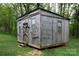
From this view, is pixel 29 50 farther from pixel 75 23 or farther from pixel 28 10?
pixel 75 23

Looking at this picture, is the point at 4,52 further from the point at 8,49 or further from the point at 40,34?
the point at 40,34

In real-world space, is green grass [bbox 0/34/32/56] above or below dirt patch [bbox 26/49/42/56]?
above

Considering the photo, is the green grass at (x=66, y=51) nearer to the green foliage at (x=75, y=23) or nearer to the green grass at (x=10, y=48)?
the green foliage at (x=75, y=23)

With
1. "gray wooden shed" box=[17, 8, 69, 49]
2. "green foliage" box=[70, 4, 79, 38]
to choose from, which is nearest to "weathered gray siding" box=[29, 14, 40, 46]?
"gray wooden shed" box=[17, 8, 69, 49]

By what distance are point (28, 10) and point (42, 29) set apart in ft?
0.85

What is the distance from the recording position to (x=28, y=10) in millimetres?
1647

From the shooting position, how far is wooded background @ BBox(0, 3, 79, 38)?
1623 millimetres

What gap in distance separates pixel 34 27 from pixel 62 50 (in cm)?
40

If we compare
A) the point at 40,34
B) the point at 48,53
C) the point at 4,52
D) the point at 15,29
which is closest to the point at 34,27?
the point at 40,34

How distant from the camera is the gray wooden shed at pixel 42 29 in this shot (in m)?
1.63

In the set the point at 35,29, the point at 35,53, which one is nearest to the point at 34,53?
the point at 35,53

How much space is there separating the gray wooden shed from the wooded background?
4 cm

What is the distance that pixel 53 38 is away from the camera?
1.67m

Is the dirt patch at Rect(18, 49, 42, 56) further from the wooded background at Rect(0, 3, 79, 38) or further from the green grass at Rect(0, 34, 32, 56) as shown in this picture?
the wooded background at Rect(0, 3, 79, 38)
